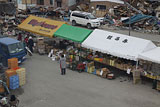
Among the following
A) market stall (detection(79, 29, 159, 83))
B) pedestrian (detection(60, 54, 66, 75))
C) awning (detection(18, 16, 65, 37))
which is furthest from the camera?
awning (detection(18, 16, 65, 37))

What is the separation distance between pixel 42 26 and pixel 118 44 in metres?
8.57

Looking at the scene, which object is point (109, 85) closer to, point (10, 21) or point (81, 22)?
point (81, 22)

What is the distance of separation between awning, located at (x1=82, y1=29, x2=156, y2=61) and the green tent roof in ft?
1.70

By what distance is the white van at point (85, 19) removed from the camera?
2722 cm

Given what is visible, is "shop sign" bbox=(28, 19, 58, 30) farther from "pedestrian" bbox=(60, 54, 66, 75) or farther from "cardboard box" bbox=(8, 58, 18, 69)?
"cardboard box" bbox=(8, 58, 18, 69)

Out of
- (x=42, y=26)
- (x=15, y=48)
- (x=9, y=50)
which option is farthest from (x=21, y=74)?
(x=42, y=26)

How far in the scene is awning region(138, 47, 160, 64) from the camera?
12.2 meters

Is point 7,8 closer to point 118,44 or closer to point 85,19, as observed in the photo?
point 85,19

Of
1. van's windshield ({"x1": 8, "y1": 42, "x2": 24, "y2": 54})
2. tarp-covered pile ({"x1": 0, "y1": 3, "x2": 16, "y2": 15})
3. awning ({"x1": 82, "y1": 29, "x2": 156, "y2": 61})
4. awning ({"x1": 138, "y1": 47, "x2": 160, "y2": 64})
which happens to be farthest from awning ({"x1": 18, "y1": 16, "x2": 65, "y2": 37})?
tarp-covered pile ({"x1": 0, "y1": 3, "x2": 16, "y2": 15})

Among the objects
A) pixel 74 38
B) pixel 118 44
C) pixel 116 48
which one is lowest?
pixel 116 48

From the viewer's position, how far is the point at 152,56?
12.5 metres

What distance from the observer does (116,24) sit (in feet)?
96.7

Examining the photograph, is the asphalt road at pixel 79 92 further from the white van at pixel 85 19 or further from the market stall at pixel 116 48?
the white van at pixel 85 19

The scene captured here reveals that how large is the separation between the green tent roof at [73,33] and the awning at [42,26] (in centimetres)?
62
